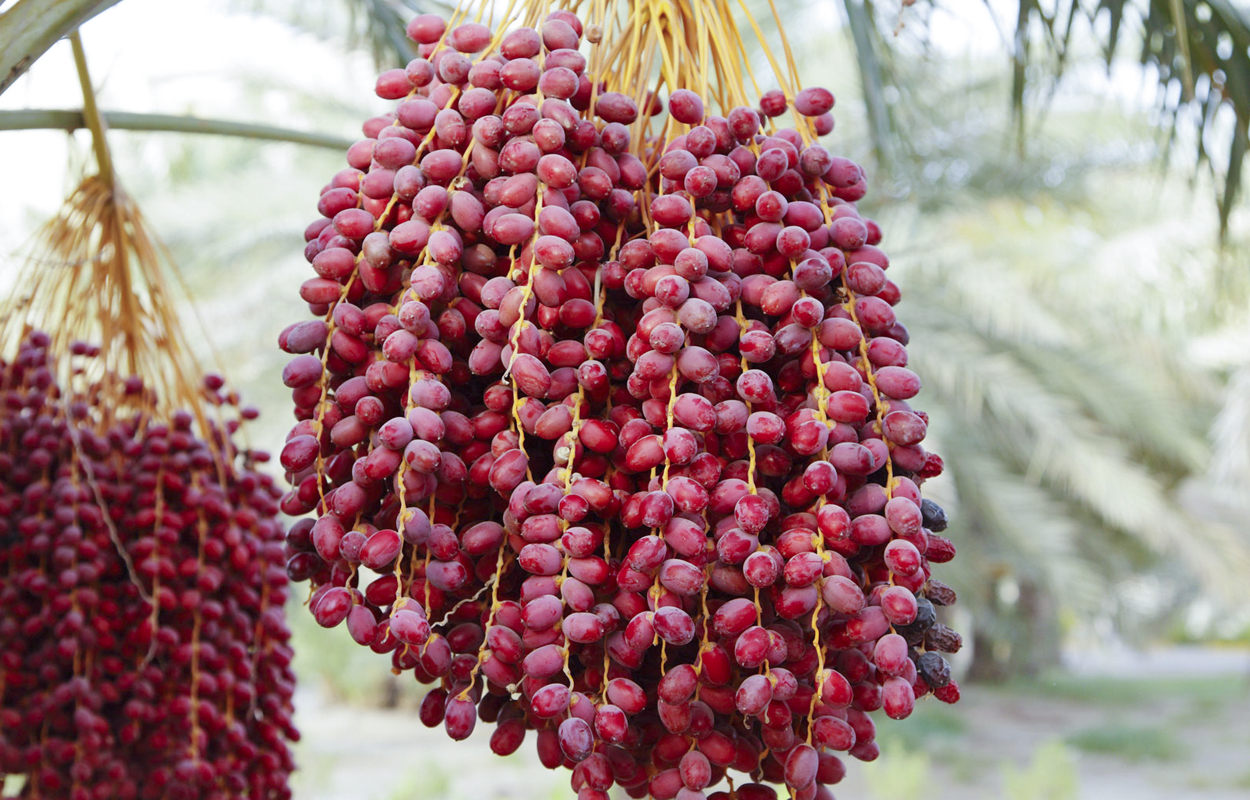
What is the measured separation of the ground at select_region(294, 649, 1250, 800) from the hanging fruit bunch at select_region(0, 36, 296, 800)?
301cm

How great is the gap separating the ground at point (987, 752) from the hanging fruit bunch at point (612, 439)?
3.46 metres

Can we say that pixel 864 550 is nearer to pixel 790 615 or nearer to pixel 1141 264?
pixel 790 615

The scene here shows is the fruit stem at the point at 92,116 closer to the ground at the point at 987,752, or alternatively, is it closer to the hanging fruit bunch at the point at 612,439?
the hanging fruit bunch at the point at 612,439

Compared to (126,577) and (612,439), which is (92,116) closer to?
(126,577)

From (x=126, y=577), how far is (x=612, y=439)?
2.21 ft

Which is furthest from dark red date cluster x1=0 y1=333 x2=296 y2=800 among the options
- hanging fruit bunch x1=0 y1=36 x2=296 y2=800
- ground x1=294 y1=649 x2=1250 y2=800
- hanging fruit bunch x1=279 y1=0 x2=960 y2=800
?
ground x1=294 y1=649 x2=1250 y2=800

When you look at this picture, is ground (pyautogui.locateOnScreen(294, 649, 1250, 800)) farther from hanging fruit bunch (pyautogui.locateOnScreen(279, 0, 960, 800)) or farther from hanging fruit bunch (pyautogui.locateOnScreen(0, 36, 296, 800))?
hanging fruit bunch (pyautogui.locateOnScreen(279, 0, 960, 800))

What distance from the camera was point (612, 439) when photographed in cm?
55

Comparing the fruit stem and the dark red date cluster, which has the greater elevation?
the fruit stem

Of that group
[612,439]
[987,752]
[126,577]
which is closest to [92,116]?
[126,577]

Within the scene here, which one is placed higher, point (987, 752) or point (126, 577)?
point (987, 752)

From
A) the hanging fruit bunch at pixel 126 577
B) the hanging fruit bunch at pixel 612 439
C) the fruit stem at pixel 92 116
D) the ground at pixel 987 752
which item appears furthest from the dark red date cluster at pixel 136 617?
the ground at pixel 987 752

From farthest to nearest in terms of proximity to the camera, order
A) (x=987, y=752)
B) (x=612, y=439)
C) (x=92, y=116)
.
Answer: (x=987, y=752), (x=92, y=116), (x=612, y=439)

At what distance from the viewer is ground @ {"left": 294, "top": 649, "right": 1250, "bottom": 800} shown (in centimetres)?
421
